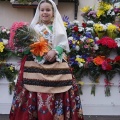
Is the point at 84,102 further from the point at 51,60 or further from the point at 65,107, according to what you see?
the point at 51,60

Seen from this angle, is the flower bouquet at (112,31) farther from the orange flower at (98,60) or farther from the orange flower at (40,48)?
the orange flower at (40,48)

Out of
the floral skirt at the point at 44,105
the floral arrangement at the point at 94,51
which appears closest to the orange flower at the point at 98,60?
the floral arrangement at the point at 94,51

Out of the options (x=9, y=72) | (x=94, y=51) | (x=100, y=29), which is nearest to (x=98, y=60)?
(x=94, y=51)

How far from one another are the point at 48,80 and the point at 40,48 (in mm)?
349

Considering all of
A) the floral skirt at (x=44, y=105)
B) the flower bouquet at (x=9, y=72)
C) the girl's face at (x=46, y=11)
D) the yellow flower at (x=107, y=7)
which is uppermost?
the yellow flower at (x=107, y=7)

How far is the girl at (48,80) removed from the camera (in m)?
3.35

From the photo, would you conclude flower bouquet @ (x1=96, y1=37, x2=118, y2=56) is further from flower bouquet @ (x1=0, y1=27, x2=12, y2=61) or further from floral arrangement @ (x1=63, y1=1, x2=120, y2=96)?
flower bouquet @ (x1=0, y1=27, x2=12, y2=61)

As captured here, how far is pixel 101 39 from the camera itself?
14.8 feet

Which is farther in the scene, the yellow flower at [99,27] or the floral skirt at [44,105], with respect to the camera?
the yellow flower at [99,27]

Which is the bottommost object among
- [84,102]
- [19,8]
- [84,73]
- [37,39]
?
[84,102]

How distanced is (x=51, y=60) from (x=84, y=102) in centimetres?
154

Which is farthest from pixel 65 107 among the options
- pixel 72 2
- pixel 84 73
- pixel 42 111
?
pixel 72 2

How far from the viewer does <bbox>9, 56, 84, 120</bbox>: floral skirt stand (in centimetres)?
336

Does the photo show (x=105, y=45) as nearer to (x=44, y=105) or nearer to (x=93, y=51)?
(x=93, y=51)
